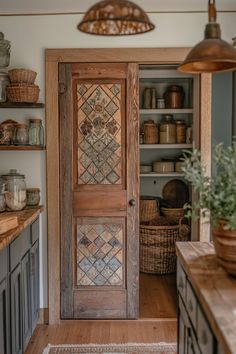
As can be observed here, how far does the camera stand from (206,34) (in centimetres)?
192

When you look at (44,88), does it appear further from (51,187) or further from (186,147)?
(186,147)

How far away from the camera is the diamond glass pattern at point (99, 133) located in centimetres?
348

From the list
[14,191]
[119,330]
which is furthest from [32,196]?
[119,330]

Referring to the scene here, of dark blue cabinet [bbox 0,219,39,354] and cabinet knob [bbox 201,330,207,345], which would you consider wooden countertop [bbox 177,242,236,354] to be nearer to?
cabinet knob [bbox 201,330,207,345]

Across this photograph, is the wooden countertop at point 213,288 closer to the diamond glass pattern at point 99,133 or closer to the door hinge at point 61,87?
the diamond glass pattern at point 99,133

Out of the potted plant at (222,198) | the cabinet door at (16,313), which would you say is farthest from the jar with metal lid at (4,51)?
the potted plant at (222,198)

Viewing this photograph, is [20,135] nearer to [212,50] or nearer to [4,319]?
[4,319]

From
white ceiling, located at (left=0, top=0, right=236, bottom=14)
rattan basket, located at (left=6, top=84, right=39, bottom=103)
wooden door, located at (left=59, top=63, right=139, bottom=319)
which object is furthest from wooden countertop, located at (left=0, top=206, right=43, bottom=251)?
white ceiling, located at (left=0, top=0, right=236, bottom=14)

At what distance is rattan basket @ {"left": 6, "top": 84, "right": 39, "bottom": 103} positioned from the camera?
3.23m

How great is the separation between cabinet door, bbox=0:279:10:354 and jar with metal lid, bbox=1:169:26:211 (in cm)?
89

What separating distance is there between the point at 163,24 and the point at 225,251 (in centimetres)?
226

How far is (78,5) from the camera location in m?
3.28

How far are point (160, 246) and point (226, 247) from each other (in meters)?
3.09

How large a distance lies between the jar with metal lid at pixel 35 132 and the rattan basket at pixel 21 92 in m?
0.17
